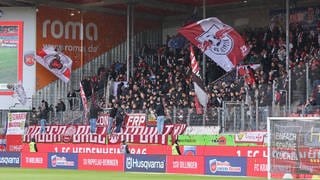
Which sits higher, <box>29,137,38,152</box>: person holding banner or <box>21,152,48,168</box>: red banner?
<box>29,137,38,152</box>: person holding banner

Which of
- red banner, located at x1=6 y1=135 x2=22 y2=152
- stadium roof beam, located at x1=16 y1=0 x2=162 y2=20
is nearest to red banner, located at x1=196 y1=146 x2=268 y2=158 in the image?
red banner, located at x1=6 y1=135 x2=22 y2=152

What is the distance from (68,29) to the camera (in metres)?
49.1

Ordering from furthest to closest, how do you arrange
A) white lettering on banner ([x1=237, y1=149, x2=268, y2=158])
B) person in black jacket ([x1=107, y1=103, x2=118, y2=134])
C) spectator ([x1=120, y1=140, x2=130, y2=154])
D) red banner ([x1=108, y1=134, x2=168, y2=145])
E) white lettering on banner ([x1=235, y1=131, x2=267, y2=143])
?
person in black jacket ([x1=107, y1=103, x2=118, y2=134])
red banner ([x1=108, y1=134, x2=168, y2=145])
spectator ([x1=120, y1=140, x2=130, y2=154])
white lettering on banner ([x1=235, y1=131, x2=267, y2=143])
white lettering on banner ([x1=237, y1=149, x2=268, y2=158])

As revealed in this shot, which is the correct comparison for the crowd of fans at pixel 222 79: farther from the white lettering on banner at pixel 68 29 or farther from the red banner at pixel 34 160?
the red banner at pixel 34 160

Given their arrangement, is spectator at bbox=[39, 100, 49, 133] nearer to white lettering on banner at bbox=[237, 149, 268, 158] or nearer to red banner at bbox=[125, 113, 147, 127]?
red banner at bbox=[125, 113, 147, 127]

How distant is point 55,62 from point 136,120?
11135 mm

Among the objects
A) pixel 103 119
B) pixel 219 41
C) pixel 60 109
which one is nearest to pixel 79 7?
pixel 60 109

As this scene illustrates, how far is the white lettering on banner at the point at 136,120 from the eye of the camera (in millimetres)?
37938

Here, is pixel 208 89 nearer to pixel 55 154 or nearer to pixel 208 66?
pixel 208 66

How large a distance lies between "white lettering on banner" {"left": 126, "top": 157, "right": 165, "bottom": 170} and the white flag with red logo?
15.7m

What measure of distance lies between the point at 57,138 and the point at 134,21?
1331 cm

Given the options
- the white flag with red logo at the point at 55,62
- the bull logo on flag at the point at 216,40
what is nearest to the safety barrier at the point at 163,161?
the bull logo on flag at the point at 216,40

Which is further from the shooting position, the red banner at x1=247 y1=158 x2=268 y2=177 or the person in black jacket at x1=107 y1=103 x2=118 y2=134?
the person in black jacket at x1=107 y1=103 x2=118 y2=134

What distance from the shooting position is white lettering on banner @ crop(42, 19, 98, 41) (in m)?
48.2
